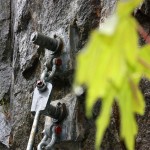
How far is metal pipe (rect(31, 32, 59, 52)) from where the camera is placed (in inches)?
57.6

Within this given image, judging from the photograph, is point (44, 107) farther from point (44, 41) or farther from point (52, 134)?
point (44, 41)

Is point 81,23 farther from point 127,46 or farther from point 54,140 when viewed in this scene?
point 127,46

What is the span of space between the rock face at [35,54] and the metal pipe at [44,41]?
0.05 meters

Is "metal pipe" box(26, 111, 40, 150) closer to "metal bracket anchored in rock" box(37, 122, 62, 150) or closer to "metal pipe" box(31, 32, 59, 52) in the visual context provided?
"metal bracket anchored in rock" box(37, 122, 62, 150)

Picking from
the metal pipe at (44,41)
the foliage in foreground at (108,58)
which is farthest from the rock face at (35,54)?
the foliage in foreground at (108,58)

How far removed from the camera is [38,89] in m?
1.45

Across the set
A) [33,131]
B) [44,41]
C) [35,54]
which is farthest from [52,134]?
[35,54]

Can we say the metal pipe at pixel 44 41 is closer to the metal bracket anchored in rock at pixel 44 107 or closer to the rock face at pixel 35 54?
the rock face at pixel 35 54

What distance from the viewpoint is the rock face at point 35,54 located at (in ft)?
4.79

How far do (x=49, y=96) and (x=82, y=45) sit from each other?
0.29 m

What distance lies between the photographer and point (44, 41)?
58.7 inches

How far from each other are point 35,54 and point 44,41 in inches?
16.0

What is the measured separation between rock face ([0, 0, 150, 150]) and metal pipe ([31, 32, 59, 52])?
0.05m

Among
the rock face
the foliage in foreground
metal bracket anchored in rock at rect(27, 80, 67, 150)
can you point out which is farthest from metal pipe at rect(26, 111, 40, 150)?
the foliage in foreground
